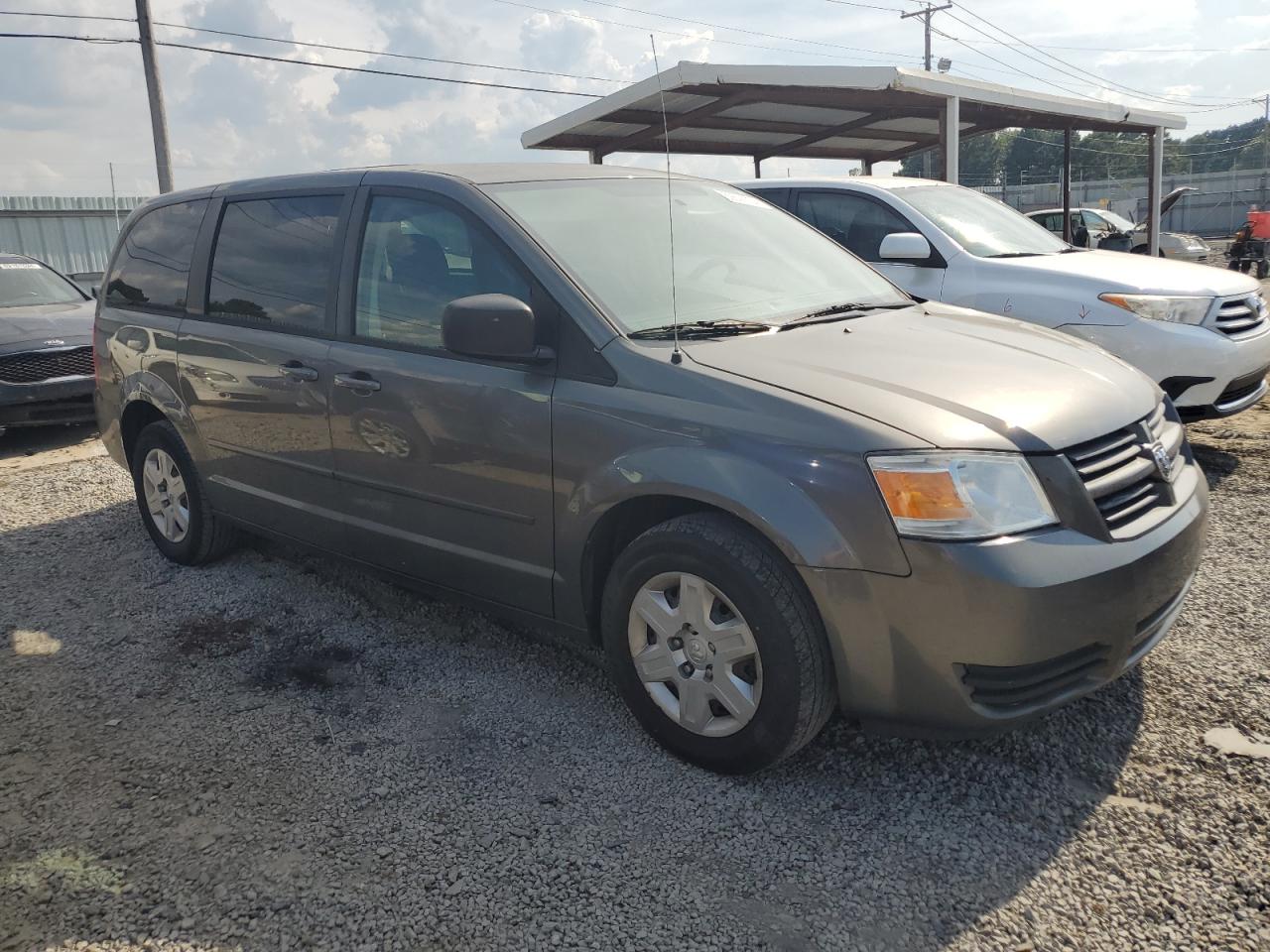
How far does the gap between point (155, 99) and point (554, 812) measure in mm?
18401

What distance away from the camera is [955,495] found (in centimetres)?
249

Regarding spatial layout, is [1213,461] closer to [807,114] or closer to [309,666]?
[309,666]

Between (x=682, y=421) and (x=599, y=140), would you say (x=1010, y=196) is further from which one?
(x=682, y=421)

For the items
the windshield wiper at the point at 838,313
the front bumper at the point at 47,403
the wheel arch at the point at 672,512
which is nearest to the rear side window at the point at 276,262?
the wheel arch at the point at 672,512

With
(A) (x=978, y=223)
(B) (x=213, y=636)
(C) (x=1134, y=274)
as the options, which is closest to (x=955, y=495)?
(B) (x=213, y=636)

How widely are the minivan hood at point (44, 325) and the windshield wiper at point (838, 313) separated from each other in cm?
732

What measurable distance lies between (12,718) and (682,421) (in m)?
2.64

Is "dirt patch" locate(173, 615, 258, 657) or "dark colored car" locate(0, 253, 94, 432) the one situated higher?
"dark colored car" locate(0, 253, 94, 432)

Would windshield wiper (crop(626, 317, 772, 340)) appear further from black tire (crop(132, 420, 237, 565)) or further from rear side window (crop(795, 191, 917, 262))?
rear side window (crop(795, 191, 917, 262))

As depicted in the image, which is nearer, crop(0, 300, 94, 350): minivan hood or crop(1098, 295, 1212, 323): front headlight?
crop(1098, 295, 1212, 323): front headlight

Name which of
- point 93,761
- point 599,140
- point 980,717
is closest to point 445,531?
point 93,761

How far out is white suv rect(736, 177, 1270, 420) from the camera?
5.64 meters

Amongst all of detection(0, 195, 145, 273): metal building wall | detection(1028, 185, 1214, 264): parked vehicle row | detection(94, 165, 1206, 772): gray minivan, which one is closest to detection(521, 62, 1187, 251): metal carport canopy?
detection(1028, 185, 1214, 264): parked vehicle row

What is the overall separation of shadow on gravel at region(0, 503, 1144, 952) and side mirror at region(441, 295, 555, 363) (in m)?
1.26
